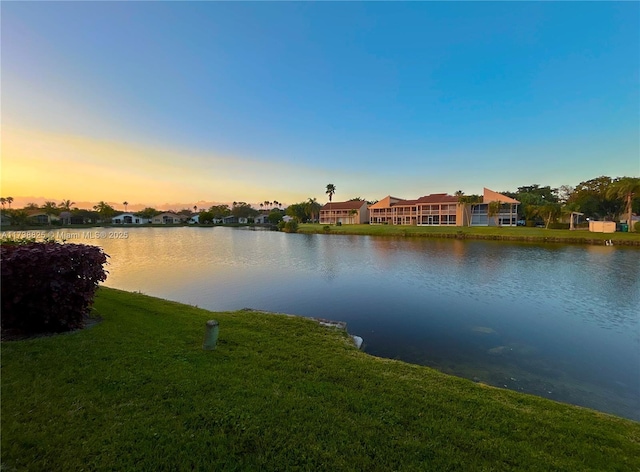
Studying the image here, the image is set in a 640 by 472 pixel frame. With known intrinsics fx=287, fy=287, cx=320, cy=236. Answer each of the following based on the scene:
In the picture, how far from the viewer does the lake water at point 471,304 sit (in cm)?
729

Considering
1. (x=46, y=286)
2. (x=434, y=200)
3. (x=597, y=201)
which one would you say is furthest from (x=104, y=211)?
(x=597, y=201)

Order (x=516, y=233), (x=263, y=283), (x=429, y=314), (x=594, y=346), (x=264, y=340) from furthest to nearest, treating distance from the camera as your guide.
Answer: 1. (x=516, y=233)
2. (x=263, y=283)
3. (x=429, y=314)
4. (x=594, y=346)
5. (x=264, y=340)

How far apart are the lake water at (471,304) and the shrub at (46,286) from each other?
616 cm

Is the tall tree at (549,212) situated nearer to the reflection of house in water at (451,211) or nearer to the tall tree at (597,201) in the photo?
the reflection of house in water at (451,211)

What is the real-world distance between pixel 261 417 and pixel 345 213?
83108mm

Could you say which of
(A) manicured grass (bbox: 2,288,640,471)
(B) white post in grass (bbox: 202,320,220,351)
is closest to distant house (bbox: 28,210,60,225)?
(B) white post in grass (bbox: 202,320,220,351)

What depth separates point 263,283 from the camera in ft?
53.4

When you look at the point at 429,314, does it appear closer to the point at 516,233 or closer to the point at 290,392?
the point at 290,392

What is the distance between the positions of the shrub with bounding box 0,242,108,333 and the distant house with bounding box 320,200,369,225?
78.2m

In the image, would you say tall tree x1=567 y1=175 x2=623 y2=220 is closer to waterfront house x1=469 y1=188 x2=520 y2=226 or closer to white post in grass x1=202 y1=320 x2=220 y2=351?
waterfront house x1=469 y1=188 x2=520 y2=226

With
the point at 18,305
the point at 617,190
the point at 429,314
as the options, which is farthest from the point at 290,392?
the point at 617,190

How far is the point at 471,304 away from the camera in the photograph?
12.8 m

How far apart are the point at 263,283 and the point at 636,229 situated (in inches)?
2095

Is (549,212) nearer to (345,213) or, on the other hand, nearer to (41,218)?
(345,213)
